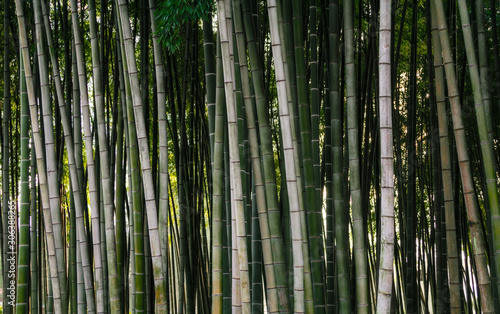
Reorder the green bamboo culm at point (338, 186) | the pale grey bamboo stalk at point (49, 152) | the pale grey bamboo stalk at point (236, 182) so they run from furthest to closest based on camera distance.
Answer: the pale grey bamboo stalk at point (49, 152) → the green bamboo culm at point (338, 186) → the pale grey bamboo stalk at point (236, 182)

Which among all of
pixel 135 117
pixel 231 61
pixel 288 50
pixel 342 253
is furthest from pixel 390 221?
pixel 135 117

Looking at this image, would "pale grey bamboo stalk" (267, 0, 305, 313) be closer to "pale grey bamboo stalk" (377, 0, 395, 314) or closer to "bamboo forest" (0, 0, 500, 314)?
"bamboo forest" (0, 0, 500, 314)

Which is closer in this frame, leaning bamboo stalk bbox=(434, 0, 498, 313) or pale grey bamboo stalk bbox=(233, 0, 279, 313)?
leaning bamboo stalk bbox=(434, 0, 498, 313)

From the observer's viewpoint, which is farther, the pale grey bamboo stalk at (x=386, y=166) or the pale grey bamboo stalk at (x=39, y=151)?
the pale grey bamboo stalk at (x=39, y=151)

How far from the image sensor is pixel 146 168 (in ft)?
6.63

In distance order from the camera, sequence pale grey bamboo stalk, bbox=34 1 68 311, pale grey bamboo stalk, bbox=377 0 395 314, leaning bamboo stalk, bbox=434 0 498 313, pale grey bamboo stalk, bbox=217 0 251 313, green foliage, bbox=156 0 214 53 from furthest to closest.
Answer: pale grey bamboo stalk, bbox=34 1 68 311 < green foliage, bbox=156 0 214 53 < pale grey bamboo stalk, bbox=217 0 251 313 < leaning bamboo stalk, bbox=434 0 498 313 < pale grey bamboo stalk, bbox=377 0 395 314

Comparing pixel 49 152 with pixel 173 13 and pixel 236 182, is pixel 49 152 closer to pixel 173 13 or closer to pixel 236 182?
pixel 173 13

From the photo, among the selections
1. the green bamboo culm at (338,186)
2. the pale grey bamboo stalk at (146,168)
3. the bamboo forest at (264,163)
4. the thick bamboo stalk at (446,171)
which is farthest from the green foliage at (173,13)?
the thick bamboo stalk at (446,171)

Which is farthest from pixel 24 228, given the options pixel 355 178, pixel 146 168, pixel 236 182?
pixel 355 178

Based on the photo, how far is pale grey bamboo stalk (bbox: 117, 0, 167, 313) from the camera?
1.99 meters

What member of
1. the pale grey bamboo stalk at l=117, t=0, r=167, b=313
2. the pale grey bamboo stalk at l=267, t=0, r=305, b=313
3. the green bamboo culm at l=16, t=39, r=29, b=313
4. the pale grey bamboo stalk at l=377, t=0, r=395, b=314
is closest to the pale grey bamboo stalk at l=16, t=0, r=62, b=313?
the green bamboo culm at l=16, t=39, r=29, b=313

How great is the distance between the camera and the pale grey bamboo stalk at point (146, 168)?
1.99 m

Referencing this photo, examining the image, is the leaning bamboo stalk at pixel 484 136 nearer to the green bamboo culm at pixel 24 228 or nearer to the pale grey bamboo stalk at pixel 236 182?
the pale grey bamboo stalk at pixel 236 182

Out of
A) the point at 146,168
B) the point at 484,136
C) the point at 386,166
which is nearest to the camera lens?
the point at 386,166
